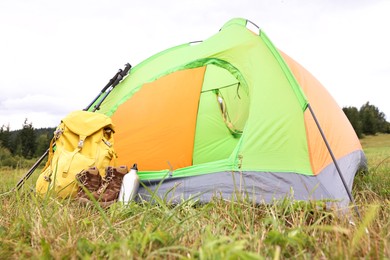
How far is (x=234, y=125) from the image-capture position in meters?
4.79

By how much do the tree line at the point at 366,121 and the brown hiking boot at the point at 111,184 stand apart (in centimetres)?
4810

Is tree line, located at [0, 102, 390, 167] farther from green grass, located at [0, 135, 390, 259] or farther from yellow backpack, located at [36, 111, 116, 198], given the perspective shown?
green grass, located at [0, 135, 390, 259]

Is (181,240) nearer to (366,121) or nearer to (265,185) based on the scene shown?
(265,185)

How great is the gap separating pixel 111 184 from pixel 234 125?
2441 millimetres

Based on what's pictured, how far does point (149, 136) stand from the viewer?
4.38 metres

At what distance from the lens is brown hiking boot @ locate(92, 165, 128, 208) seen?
265 centimetres

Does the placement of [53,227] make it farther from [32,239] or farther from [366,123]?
[366,123]

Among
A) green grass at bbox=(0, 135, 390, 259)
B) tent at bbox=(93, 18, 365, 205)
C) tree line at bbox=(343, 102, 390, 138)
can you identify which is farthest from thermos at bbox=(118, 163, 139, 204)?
tree line at bbox=(343, 102, 390, 138)

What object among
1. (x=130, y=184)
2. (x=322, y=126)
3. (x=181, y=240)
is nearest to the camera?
(x=181, y=240)

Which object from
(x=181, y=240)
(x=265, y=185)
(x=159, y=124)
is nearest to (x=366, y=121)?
(x=159, y=124)

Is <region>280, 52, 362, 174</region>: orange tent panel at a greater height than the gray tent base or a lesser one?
greater

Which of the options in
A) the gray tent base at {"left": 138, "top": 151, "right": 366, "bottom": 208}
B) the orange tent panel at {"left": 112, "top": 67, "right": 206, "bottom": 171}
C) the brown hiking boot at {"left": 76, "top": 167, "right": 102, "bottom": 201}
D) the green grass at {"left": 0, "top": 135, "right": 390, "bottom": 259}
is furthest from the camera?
the orange tent panel at {"left": 112, "top": 67, "right": 206, "bottom": 171}

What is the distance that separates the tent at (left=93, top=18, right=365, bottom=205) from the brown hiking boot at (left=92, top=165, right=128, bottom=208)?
0.87 ft

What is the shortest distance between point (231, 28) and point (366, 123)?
5100 centimetres
